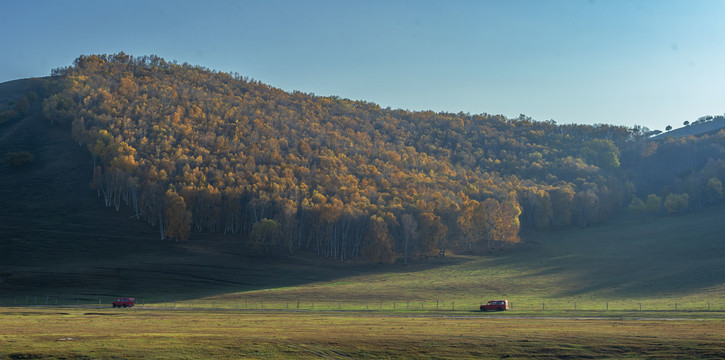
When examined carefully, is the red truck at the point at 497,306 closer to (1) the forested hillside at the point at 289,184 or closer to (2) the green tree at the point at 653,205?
(1) the forested hillside at the point at 289,184

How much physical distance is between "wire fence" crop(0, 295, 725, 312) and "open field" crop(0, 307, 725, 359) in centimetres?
2396

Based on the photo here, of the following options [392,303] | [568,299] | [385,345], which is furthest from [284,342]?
[568,299]

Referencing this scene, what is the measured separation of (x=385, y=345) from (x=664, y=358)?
15.1 meters

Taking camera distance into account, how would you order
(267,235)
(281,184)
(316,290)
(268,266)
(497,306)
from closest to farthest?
1. (497,306)
2. (316,290)
3. (268,266)
4. (267,235)
5. (281,184)

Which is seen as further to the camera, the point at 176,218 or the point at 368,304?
the point at 176,218

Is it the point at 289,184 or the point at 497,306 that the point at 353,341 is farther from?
the point at 289,184

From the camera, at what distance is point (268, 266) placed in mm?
103375

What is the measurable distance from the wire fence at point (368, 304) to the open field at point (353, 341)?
24.0m

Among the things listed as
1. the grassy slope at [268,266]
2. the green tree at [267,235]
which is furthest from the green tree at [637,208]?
the green tree at [267,235]

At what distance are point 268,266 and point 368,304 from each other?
37.7 meters

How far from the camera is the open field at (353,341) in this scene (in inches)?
1076

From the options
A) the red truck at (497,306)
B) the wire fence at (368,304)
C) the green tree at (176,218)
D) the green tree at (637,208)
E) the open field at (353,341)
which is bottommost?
the wire fence at (368,304)

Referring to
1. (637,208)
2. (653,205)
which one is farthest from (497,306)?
(653,205)

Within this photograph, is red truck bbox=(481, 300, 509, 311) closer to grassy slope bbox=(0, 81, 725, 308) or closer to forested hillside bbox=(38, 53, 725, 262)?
grassy slope bbox=(0, 81, 725, 308)
